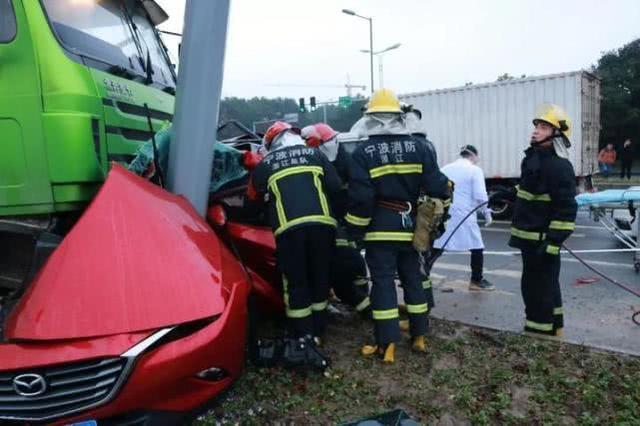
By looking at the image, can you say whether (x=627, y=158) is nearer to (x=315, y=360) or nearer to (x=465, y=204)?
(x=465, y=204)

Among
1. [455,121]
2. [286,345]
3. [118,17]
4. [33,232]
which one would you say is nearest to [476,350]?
[286,345]

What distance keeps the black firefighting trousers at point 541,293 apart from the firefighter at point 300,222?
153cm

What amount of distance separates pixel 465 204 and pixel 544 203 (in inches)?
84.5

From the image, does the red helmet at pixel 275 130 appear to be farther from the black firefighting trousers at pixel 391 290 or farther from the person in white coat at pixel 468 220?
the person in white coat at pixel 468 220

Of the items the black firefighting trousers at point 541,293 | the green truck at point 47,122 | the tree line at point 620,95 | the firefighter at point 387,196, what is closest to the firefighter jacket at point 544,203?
the black firefighting trousers at point 541,293

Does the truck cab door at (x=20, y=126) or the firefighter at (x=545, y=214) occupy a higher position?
the truck cab door at (x=20, y=126)

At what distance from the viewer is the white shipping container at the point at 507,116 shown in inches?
474

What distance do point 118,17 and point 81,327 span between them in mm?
2664

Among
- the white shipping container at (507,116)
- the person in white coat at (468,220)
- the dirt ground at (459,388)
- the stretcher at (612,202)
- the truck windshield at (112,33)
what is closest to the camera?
the dirt ground at (459,388)

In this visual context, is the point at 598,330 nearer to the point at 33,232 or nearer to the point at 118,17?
the point at 33,232

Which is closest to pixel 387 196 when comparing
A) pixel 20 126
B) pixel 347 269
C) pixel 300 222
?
pixel 300 222

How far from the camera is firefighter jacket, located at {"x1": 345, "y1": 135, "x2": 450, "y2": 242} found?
3676mm

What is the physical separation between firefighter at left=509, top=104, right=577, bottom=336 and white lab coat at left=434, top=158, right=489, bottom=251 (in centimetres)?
182

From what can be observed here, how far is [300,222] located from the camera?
360cm
